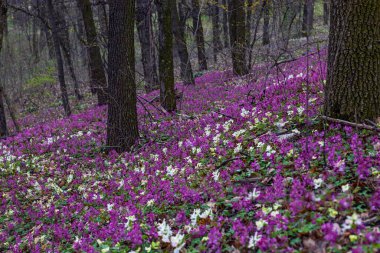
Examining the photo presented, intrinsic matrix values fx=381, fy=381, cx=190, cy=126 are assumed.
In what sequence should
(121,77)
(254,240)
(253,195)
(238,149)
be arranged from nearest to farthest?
1. (254,240)
2. (253,195)
3. (238,149)
4. (121,77)

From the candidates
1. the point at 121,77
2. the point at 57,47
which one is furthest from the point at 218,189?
the point at 57,47

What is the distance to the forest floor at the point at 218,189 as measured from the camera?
4.34 m

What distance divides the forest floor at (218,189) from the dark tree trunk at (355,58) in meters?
0.46

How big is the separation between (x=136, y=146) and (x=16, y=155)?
454 cm

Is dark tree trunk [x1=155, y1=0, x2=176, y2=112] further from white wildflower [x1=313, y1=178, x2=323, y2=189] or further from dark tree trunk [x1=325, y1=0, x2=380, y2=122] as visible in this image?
white wildflower [x1=313, y1=178, x2=323, y2=189]

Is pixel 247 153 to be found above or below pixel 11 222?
above

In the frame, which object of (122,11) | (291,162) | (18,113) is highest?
(122,11)

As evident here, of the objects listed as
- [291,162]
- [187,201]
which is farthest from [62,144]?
[291,162]

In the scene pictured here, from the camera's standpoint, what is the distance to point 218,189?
5934 mm

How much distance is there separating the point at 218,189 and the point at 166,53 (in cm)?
845

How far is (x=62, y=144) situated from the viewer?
12.6 m

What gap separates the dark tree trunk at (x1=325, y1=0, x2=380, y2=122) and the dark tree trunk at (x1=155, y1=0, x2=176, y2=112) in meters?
7.72

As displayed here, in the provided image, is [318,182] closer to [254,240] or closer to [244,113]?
[254,240]

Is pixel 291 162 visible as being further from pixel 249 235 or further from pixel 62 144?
pixel 62 144
